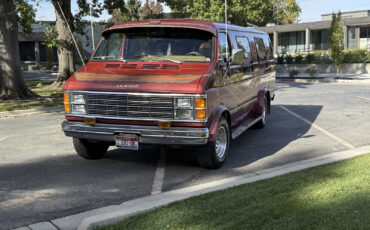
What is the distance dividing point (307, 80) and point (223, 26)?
67.8 ft

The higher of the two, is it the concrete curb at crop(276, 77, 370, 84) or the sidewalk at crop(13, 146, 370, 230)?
the concrete curb at crop(276, 77, 370, 84)

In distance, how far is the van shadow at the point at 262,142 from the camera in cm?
738

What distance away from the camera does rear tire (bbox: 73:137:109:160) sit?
7066 millimetres

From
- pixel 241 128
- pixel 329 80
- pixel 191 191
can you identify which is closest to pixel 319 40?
pixel 329 80

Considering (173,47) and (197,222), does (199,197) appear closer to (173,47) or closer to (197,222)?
(197,222)

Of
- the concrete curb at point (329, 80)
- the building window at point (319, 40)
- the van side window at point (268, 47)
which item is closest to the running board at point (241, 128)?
the van side window at point (268, 47)

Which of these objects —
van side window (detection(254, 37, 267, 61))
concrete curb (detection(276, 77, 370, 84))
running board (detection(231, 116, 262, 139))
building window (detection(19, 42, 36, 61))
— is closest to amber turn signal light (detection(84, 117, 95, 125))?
running board (detection(231, 116, 262, 139))

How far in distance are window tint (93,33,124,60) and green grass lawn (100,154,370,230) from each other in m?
3.36

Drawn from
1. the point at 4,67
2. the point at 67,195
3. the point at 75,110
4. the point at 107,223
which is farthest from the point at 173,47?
the point at 4,67

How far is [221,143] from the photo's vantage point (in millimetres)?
6957

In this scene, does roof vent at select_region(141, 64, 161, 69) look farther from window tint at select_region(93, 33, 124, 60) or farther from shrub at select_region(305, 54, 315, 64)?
shrub at select_region(305, 54, 315, 64)

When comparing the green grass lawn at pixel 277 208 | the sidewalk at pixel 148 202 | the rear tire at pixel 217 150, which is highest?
the rear tire at pixel 217 150

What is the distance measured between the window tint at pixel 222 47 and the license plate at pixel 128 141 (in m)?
1.96

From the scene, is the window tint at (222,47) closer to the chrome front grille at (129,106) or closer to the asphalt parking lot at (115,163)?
the chrome front grille at (129,106)
